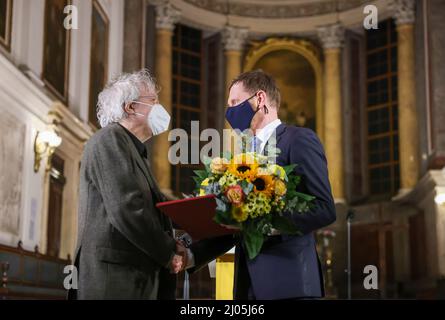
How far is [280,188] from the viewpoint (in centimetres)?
280

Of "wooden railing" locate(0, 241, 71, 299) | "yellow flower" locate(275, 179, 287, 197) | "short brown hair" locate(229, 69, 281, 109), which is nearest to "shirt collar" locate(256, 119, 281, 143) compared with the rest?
"short brown hair" locate(229, 69, 281, 109)

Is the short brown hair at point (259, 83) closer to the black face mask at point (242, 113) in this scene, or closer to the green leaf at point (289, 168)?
the black face mask at point (242, 113)

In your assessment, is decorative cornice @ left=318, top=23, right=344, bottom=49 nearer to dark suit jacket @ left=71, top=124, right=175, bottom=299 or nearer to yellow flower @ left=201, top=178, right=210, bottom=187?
dark suit jacket @ left=71, top=124, right=175, bottom=299

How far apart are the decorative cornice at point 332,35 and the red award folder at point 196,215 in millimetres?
13521

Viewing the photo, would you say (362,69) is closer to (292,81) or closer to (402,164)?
(292,81)

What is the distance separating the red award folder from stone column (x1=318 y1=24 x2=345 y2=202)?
1280cm

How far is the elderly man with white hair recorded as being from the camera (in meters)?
3.13

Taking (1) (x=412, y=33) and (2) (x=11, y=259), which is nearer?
(2) (x=11, y=259)

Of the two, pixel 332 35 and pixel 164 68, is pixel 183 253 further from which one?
pixel 332 35

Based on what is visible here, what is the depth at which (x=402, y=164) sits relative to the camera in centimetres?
1472

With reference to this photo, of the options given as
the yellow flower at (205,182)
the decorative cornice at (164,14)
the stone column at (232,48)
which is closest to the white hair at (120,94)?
the yellow flower at (205,182)
